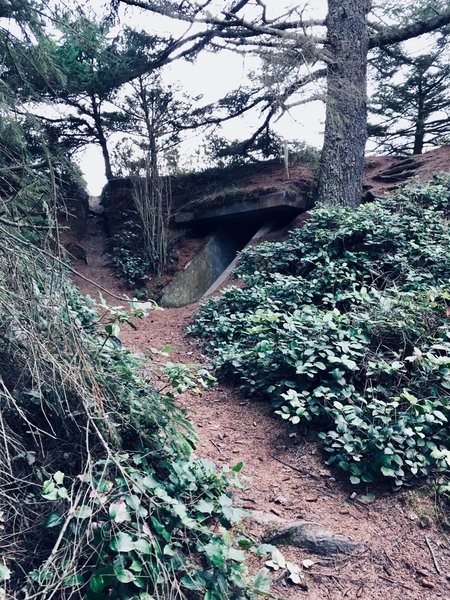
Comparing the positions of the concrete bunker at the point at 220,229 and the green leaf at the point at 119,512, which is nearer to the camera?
the green leaf at the point at 119,512

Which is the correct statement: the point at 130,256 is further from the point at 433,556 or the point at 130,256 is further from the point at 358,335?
the point at 433,556

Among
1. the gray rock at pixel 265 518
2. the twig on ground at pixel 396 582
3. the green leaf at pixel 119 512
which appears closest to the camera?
the green leaf at pixel 119 512

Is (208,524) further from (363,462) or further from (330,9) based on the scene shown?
(330,9)

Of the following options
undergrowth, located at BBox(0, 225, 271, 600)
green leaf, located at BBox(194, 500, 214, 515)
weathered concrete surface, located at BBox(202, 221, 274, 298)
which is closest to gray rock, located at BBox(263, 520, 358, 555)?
undergrowth, located at BBox(0, 225, 271, 600)

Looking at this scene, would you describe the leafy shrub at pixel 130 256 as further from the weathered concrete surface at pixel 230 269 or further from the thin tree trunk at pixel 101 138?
the thin tree trunk at pixel 101 138

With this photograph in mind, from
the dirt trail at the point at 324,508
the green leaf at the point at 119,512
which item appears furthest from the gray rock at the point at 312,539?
the green leaf at the point at 119,512

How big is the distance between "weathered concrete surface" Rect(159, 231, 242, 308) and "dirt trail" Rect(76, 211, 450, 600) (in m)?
3.53

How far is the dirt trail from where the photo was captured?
243cm

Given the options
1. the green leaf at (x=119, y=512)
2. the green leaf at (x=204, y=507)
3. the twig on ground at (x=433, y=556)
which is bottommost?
the twig on ground at (x=433, y=556)

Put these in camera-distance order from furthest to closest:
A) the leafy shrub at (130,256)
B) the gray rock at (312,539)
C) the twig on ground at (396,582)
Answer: the leafy shrub at (130,256), the gray rock at (312,539), the twig on ground at (396,582)

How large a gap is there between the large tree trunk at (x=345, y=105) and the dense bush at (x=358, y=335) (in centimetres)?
101

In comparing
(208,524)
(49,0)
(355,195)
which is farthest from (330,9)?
(208,524)

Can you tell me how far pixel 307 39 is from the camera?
21.6ft

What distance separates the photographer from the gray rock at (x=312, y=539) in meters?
2.58
